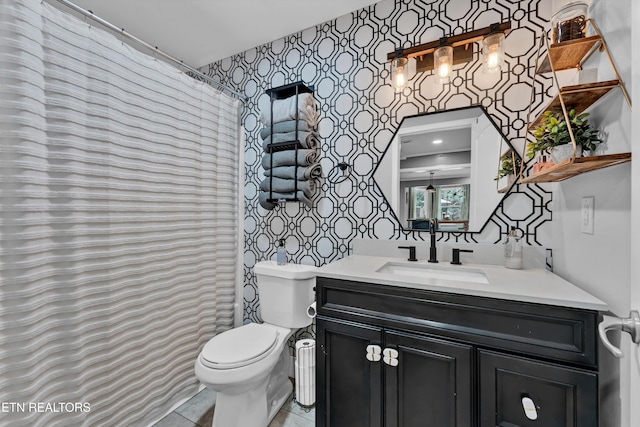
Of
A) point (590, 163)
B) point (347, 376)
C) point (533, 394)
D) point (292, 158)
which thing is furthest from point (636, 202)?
point (292, 158)

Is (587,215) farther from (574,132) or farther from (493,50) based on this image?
(493,50)

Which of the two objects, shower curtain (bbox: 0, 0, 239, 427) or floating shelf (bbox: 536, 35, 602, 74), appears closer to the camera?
floating shelf (bbox: 536, 35, 602, 74)

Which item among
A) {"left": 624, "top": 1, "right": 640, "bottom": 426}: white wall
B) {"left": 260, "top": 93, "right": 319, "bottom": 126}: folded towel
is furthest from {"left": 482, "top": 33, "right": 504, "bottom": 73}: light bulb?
{"left": 260, "top": 93, "right": 319, "bottom": 126}: folded towel

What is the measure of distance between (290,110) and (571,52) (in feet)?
4.47

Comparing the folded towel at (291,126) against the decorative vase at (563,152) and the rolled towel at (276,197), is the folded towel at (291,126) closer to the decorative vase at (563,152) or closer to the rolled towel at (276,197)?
the rolled towel at (276,197)

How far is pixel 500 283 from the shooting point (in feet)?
3.54

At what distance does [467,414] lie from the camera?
995 millimetres

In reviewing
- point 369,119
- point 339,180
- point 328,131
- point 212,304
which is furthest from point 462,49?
point 212,304

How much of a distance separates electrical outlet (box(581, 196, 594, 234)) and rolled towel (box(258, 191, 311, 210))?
1.31 metres

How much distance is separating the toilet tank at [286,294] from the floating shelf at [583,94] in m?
1.37

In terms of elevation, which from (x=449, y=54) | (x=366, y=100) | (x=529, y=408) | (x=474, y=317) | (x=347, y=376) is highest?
(x=449, y=54)

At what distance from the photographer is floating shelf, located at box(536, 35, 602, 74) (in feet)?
3.12

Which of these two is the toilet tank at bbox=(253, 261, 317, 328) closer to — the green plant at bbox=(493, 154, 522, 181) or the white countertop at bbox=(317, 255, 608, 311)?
the white countertop at bbox=(317, 255, 608, 311)

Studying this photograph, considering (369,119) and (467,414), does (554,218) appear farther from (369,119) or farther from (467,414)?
(369,119)
